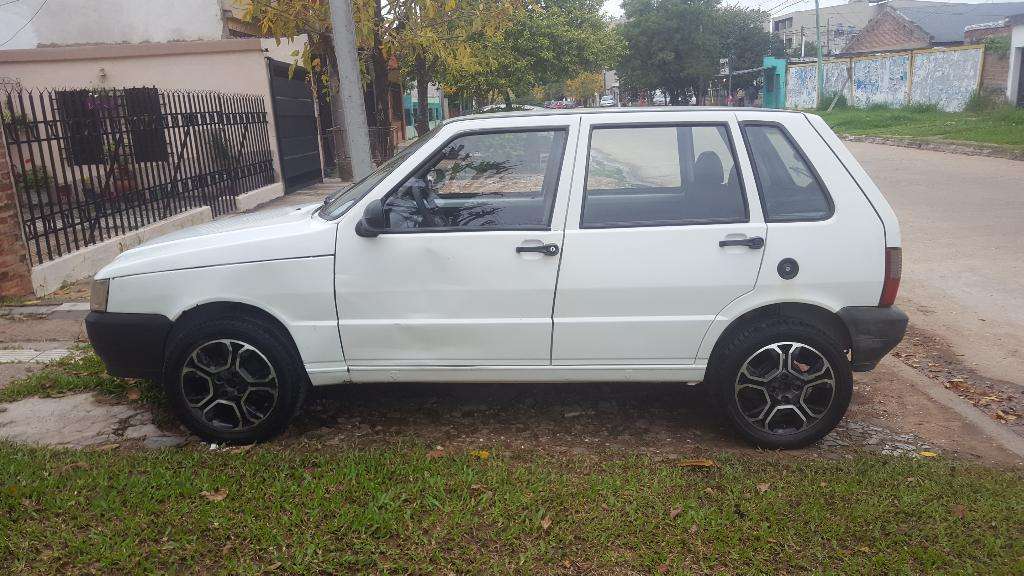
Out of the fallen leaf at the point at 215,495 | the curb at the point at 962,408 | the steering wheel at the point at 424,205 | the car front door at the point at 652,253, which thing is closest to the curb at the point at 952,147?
the curb at the point at 962,408

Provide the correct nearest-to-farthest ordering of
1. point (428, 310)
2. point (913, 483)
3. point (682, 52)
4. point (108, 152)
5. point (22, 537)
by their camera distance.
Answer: point (22, 537) → point (913, 483) → point (428, 310) → point (108, 152) → point (682, 52)

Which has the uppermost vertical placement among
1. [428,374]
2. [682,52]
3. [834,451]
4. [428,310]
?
[682,52]

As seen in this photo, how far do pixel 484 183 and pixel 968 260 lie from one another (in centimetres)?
682

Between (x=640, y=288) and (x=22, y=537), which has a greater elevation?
(x=640, y=288)

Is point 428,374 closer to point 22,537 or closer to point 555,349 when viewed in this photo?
point 555,349

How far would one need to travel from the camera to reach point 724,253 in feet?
12.7

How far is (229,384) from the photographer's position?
4020mm

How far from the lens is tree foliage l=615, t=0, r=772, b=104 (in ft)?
187

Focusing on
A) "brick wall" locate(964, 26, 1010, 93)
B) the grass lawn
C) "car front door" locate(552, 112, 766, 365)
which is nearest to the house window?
"car front door" locate(552, 112, 766, 365)

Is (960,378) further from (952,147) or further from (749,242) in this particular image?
(952,147)

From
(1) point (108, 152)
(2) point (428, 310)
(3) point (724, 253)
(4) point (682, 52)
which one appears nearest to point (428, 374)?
(2) point (428, 310)

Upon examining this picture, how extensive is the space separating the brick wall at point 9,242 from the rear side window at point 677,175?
18.9 ft

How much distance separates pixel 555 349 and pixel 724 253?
0.99 m

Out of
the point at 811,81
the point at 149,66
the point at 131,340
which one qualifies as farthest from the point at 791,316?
the point at 811,81
